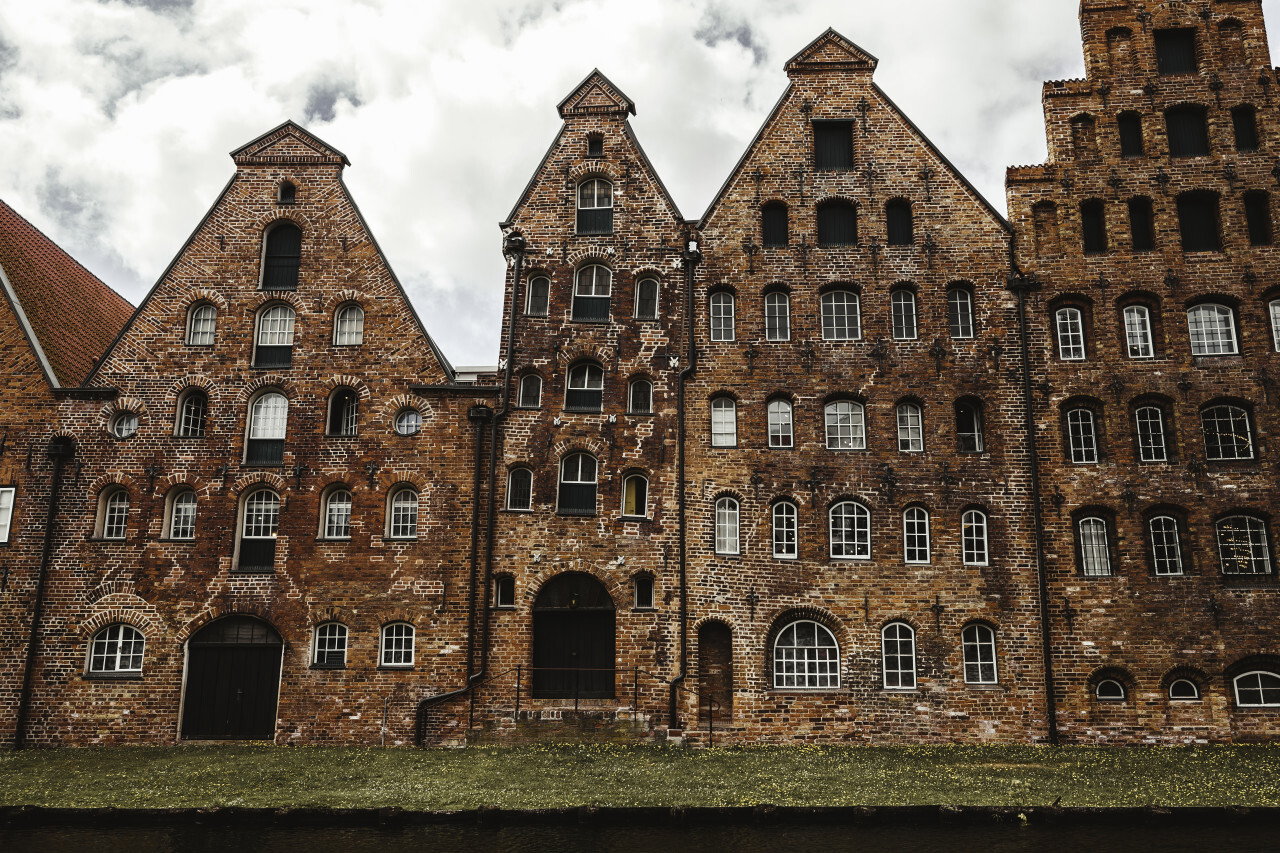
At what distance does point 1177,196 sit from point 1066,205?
2.82 m

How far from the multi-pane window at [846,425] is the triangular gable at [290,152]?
14.6 metres

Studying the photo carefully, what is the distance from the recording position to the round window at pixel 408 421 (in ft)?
72.9

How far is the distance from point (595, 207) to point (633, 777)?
14.4m

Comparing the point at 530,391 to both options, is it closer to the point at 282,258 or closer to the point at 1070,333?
the point at 282,258

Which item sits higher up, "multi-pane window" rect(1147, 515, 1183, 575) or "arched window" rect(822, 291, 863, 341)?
"arched window" rect(822, 291, 863, 341)

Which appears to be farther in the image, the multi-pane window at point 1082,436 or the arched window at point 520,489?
the multi-pane window at point 1082,436

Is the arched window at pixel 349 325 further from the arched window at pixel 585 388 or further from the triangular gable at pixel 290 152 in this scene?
the arched window at pixel 585 388

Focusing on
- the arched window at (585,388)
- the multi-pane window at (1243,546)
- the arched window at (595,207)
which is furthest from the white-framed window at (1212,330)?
the arched window at (595,207)

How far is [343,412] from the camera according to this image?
22.8 metres

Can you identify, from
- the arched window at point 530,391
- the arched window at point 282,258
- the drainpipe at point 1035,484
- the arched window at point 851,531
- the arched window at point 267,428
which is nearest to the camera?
the drainpipe at point 1035,484

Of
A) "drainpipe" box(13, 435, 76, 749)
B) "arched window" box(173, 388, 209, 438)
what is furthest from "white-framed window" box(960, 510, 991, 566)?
"drainpipe" box(13, 435, 76, 749)

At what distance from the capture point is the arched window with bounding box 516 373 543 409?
22469mm

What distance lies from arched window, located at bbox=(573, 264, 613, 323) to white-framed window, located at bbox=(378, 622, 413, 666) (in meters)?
8.78

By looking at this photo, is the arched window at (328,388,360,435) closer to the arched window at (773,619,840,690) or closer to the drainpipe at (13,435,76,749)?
the drainpipe at (13,435,76,749)
